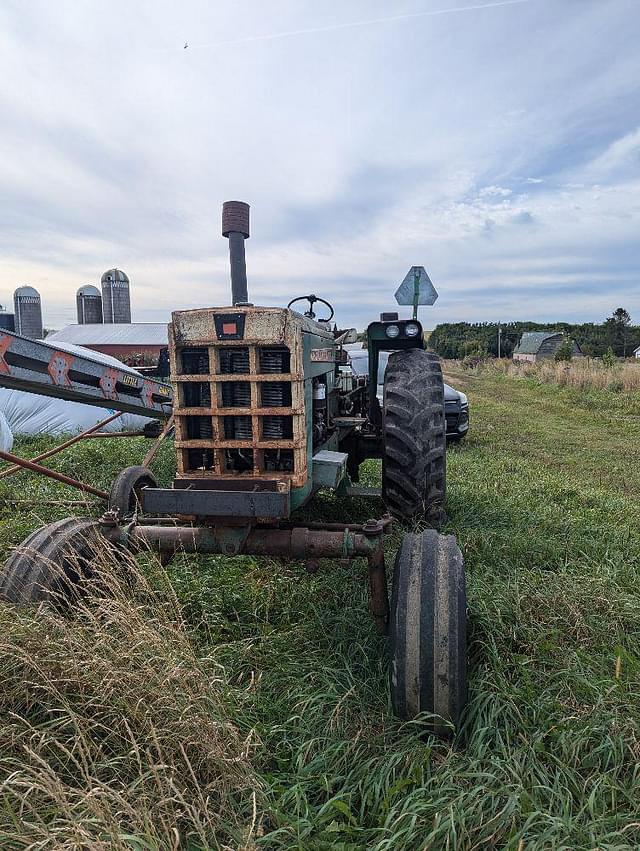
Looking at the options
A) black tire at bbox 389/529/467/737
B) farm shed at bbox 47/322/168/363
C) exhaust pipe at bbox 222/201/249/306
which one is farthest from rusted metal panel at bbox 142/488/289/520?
farm shed at bbox 47/322/168/363

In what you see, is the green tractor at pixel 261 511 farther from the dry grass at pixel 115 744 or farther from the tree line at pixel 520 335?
the tree line at pixel 520 335

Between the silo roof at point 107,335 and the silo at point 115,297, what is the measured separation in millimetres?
4016

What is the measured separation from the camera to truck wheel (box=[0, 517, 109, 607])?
262cm

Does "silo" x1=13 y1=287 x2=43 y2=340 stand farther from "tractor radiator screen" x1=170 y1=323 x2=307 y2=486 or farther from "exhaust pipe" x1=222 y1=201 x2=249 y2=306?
"tractor radiator screen" x1=170 y1=323 x2=307 y2=486

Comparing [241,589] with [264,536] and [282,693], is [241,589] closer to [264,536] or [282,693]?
[264,536]

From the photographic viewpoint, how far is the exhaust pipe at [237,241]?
407 centimetres

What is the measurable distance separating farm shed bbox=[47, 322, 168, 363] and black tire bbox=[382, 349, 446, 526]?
68.0ft

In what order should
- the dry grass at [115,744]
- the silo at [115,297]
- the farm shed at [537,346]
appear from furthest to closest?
the farm shed at [537,346], the silo at [115,297], the dry grass at [115,744]

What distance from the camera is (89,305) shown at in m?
20.6

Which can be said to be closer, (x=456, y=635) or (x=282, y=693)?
(x=456, y=635)

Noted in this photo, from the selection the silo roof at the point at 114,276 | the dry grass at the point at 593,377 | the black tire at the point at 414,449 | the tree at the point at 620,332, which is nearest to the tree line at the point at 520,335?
the tree at the point at 620,332

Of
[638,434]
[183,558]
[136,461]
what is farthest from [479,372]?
[183,558]

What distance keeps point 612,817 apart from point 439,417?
2.60m

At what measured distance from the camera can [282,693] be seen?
2.47 m
